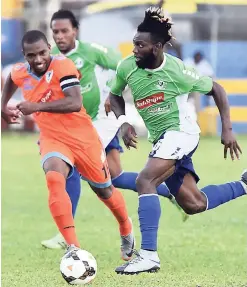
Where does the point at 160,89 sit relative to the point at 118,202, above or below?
above

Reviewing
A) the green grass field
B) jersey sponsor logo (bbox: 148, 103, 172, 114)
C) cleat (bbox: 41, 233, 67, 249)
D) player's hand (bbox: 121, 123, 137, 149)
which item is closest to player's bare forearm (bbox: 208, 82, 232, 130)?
jersey sponsor logo (bbox: 148, 103, 172, 114)

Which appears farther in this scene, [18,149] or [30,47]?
[18,149]

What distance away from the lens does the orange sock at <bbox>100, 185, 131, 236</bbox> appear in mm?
8320

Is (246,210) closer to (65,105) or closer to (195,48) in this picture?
(65,105)

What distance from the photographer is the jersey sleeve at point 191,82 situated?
7.64 metres

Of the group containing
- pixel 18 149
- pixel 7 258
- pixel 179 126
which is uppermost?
pixel 179 126

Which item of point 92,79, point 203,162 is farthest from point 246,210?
point 203,162

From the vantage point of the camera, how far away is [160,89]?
763 cm

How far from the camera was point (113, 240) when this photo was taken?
9.57m

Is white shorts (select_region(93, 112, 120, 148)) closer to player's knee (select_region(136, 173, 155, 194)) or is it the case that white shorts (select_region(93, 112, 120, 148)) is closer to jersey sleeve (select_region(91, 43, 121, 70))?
jersey sleeve (select_region(91, 43, 121, 70))

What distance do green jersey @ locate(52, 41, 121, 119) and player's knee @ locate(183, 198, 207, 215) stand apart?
1.81 meters

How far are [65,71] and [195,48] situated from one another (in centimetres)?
1594

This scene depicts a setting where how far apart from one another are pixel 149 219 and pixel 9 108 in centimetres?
176

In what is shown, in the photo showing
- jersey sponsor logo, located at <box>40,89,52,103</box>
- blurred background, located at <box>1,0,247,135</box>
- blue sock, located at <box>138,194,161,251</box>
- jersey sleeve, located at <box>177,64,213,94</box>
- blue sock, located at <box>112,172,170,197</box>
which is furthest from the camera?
blurred background, located at <box>1,0,247,135</box>
